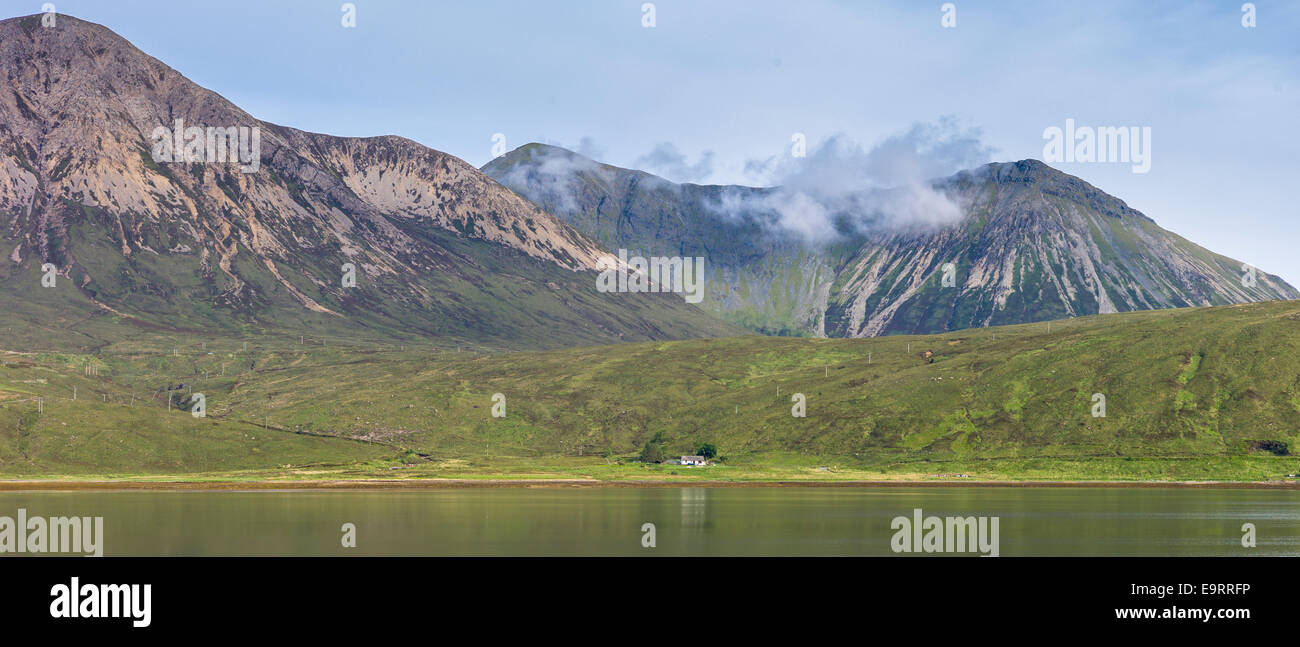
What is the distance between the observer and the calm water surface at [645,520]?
93938 mm

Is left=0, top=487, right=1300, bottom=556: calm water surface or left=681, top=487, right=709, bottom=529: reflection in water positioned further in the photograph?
left=681, top=487, right=709, bottom=529: reflection in water

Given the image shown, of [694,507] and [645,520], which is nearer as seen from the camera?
[645,520]

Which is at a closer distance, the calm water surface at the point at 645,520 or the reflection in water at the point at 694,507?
the calm water surface at the point at 645,520

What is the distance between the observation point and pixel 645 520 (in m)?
125

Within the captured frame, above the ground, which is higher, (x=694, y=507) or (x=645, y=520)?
(x=645, y=520)

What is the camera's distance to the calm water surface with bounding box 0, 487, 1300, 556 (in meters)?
93.9
